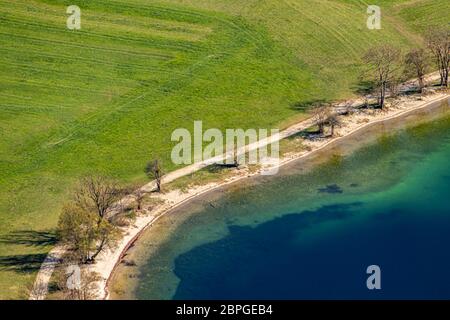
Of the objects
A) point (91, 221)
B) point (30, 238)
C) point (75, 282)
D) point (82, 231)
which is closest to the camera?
point (75, 282)

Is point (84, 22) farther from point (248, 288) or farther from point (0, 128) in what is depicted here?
point (248, 288)

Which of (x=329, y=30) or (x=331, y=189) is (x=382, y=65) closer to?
(x=329, y=30)

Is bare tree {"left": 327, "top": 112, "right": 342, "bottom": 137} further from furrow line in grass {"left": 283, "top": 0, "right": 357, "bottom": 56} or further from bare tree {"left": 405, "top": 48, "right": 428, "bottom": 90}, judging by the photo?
furrow line in grass {"left": 283, "top": 0, "right": 357, "bottom": 56}

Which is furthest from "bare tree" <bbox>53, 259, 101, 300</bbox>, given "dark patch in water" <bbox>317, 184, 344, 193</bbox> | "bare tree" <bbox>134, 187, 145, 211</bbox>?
"dark patch in water" <bbox>317, 184, 344, 193</bbox>

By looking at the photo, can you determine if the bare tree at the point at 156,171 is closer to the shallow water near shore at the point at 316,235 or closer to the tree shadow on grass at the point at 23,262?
the shallow water near shore at the point at 316,235

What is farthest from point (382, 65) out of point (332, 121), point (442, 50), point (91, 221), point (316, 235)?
point (91, 221)

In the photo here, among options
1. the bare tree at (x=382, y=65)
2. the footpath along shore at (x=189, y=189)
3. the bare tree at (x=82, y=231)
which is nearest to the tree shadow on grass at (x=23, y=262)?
the footpath along shore at (x=189, y=189)
